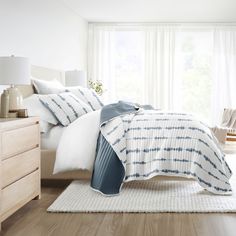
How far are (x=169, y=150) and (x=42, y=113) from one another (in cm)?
119

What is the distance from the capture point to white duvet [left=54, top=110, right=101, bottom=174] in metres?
3.71

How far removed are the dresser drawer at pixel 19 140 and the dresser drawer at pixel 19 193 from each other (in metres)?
0.20

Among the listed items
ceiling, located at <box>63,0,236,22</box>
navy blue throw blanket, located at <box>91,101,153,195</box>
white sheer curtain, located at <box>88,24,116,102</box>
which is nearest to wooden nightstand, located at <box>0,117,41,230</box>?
navy blue throw blanket, located at <box>91,101,153,195</box>

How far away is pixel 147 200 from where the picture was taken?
3.30 m

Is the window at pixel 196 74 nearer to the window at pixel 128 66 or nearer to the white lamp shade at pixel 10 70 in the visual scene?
the window at pixel 128 66

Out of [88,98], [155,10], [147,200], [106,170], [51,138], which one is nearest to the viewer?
[147,200]

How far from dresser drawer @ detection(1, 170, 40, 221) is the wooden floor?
0.33 feet

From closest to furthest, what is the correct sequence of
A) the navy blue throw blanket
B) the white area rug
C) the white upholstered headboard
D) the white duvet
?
the white area rug
the navy blue throw blanket
the white duvet
the white upholstered headboard

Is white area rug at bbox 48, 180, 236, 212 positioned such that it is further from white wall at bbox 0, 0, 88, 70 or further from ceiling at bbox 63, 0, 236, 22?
ceiling at bbox 63, 0, 236, 22

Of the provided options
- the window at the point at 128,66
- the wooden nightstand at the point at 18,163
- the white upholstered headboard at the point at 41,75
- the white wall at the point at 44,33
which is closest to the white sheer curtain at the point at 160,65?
the window at the point at 128,66

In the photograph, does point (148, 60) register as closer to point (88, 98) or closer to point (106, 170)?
point (88, 98)

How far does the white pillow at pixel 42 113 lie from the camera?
3.93m

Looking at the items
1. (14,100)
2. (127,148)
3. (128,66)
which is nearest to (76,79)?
(127,148)

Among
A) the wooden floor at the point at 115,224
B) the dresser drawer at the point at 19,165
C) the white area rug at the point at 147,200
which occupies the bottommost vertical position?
the wooden floor at the point at 115,224
